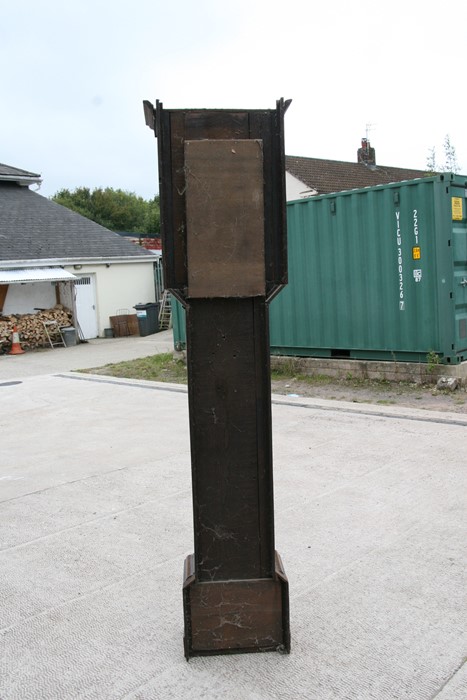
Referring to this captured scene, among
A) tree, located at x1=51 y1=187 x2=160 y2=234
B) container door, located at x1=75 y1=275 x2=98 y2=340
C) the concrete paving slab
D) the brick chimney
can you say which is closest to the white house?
container door, located at x1=75 y1=275 x2=98 y2=340

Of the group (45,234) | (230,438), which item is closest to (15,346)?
(45,234)

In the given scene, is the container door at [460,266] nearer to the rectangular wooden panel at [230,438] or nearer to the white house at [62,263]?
the rectangular wooden panel at [230,438]

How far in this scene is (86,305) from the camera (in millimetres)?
22234

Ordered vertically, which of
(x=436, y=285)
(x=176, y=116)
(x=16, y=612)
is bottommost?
A: (x=16, y=612)

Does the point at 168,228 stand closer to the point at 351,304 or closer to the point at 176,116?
the point at 176,116

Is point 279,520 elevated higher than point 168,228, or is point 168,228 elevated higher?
point 168,228

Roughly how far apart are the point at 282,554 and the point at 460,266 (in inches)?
260

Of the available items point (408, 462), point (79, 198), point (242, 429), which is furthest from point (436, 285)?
point (79, 198)

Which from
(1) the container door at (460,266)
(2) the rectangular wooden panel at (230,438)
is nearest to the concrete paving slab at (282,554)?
(2) the rectangular wooden panel at (230,438)

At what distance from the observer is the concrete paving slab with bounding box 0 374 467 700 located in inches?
116

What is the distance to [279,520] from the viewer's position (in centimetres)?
484

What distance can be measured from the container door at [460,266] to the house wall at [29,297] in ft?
47.0

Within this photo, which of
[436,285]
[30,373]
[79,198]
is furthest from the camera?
[79,198]

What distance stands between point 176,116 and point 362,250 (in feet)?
25.2
